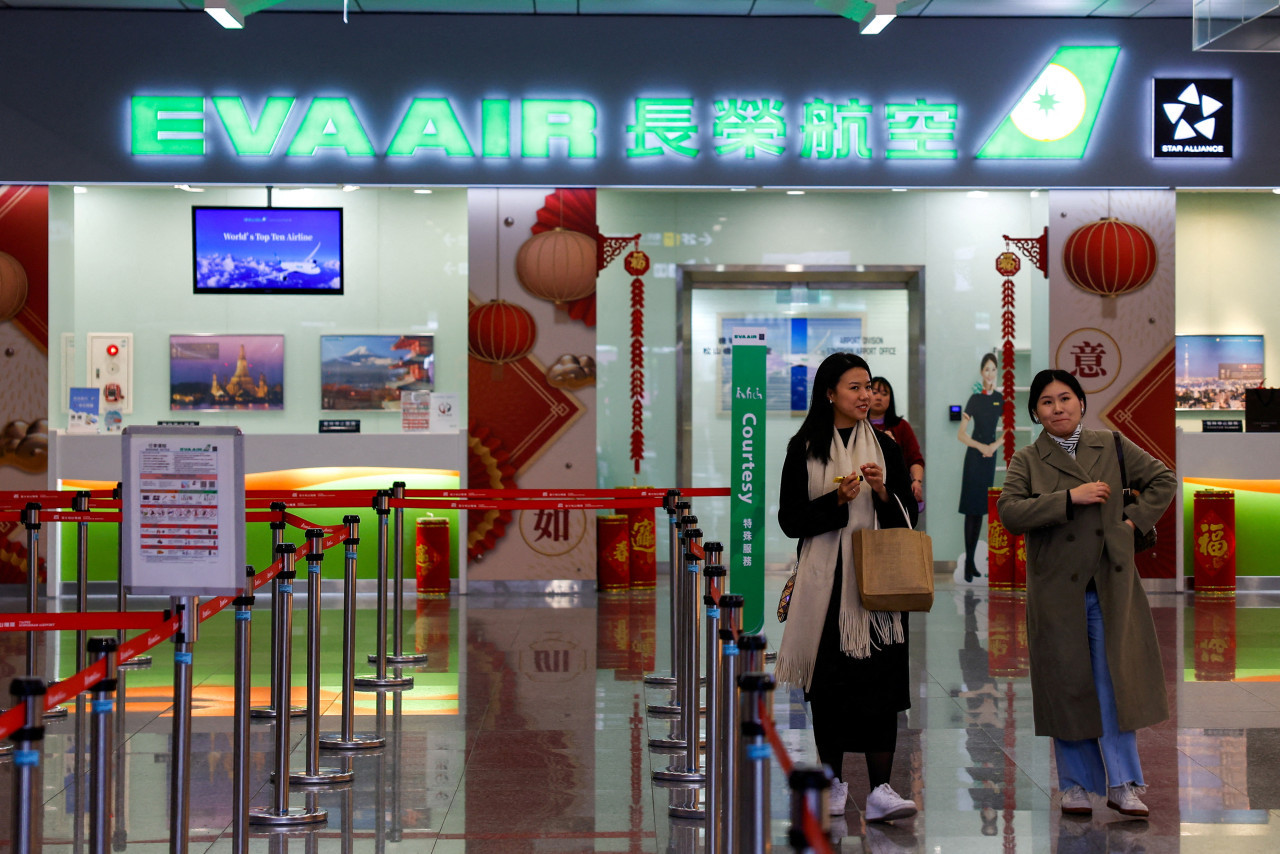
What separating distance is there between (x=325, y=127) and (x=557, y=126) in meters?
1.77

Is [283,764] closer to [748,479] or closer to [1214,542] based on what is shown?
[748,479]

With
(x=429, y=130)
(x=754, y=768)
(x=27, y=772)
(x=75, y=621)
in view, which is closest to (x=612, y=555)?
(x=429, y=130)

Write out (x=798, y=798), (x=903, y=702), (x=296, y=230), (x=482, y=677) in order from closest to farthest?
1. (x=798, y=798)
2. (x=903, y=702)
3. (x=482, y=677)
4. (x=296, y=230)

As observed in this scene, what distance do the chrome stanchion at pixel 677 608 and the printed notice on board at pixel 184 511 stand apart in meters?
2.04

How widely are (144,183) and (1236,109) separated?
847 cm

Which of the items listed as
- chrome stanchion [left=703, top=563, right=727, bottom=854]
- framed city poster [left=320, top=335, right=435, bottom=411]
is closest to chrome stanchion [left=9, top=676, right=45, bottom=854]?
chrome stanchion [left=703, top=563, right=727, bottom=854]

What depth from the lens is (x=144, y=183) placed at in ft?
32.1

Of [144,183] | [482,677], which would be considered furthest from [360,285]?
[482,677]

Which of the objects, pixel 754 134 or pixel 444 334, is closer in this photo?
pixel 754 134

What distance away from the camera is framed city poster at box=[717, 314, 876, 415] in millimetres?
11469

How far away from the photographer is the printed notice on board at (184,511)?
3.74 meters

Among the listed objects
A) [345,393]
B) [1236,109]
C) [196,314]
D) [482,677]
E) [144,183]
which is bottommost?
[482,677]

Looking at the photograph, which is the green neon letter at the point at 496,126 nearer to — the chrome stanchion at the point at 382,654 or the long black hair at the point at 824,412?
the chrome stanchion at the point at 382,654

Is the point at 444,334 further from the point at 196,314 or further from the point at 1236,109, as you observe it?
the point at 1236,109
